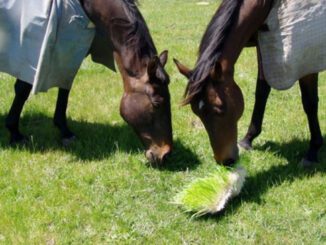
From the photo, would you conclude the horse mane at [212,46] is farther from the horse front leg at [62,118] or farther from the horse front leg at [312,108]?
the horse front leg at [62,118]

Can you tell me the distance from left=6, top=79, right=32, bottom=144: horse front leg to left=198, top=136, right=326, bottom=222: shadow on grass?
2.20 metres

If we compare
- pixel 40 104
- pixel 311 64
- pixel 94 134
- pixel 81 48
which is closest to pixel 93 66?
pixel 40 104

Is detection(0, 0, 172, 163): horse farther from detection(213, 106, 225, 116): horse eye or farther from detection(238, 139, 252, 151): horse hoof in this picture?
detection(238, 139, 252, 151): horse hoof

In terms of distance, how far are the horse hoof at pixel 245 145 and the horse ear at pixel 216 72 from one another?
4.16 feet

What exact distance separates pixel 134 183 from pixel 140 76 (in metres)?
0.86

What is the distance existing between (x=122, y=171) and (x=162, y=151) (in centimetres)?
40

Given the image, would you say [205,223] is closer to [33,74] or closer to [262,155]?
[262,155]

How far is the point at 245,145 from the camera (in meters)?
4.84

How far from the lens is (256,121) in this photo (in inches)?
193

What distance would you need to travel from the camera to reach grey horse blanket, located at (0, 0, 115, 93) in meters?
4.38

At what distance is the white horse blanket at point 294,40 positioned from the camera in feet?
13.1

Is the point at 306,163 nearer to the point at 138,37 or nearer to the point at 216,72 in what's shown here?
the point at 216,72

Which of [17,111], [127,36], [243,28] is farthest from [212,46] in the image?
[17,111]

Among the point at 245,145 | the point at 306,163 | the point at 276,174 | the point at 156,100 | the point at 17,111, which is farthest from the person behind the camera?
the point at 17,111
